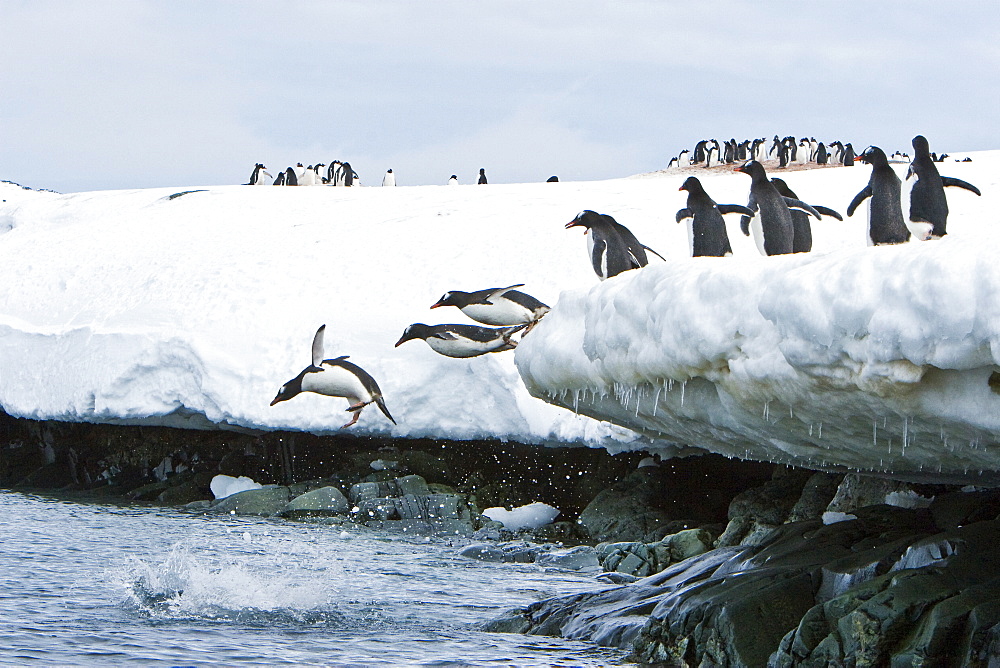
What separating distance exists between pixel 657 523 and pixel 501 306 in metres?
3.00

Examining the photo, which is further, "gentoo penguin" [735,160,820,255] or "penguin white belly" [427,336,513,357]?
"penguin white belly" [427,336,513,357]

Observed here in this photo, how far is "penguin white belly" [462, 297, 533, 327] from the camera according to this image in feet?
39.2

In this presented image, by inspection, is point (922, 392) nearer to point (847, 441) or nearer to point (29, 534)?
point (847, 441)

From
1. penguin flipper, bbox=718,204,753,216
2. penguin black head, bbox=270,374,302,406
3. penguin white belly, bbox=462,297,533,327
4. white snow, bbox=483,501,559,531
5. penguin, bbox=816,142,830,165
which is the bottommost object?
white snow, bbox=483,501,559,531

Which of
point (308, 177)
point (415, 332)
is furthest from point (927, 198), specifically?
point (308, 177)

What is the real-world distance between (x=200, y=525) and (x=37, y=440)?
583cm

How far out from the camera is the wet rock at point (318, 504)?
11.6m

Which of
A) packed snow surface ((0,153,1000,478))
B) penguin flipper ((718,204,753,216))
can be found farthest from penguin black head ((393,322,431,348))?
penguin flipper ((718,204,753,216))

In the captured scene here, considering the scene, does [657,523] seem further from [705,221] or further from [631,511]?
[705,221]

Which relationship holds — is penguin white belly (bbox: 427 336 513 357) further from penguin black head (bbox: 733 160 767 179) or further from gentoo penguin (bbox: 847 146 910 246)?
gentoo penguin (bbox: 847 146 910 246)

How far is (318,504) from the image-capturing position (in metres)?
11.7

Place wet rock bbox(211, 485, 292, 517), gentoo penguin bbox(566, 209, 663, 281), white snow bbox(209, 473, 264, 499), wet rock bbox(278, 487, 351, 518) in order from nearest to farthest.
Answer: gentoo penguin bbox(566, 209, 663, 281) < wet rock bbox(278, 487, 351, 518) < wet rock bbox(211, 485, 292, 517) < white snow bbox(209, 473, 264, 499)

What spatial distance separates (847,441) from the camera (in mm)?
4883

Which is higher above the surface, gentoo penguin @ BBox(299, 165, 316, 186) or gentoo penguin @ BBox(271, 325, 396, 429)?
gentoo penguin @ BBox(299, 165, 316, 186)
